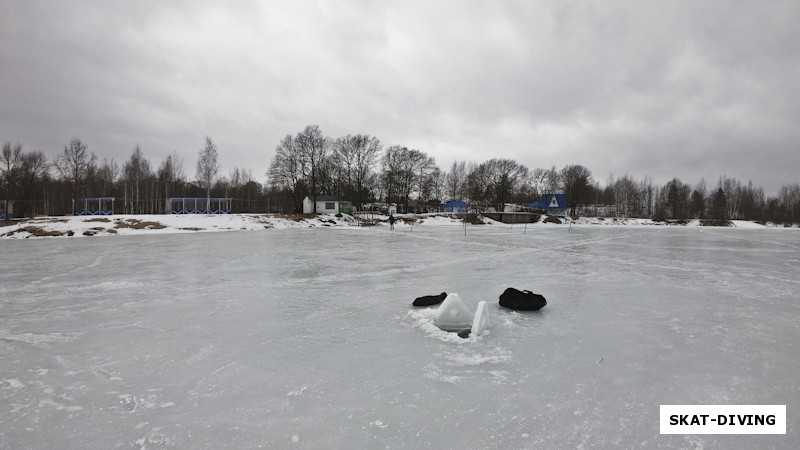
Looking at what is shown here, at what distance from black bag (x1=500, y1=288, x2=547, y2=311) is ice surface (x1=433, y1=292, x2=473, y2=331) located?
1.32m

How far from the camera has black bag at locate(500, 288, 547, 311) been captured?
6.42 m

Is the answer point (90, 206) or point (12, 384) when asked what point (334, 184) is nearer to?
point (90, 206)

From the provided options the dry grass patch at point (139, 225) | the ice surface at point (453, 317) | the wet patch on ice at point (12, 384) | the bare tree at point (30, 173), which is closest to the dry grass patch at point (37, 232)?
the dry grass patch at point (139, 225)

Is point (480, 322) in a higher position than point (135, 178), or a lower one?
lower

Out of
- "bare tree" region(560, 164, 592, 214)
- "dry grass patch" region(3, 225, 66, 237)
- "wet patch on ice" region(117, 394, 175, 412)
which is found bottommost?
"dry grass patch" region(3, 225, 66, 237)

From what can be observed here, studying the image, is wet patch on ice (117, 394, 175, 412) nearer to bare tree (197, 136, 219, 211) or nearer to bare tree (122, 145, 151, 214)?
bare tree (197, 136, 219, 211)

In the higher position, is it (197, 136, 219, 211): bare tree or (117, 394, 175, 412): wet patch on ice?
(197, 136, 219, 211): bare tree

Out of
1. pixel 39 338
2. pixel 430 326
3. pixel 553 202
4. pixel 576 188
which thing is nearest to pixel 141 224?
pixel 39 338

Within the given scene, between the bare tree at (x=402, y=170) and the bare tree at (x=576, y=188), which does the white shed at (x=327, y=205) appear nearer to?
the bare tree at (x=402, y=170)

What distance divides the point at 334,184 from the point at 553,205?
37.9 meters

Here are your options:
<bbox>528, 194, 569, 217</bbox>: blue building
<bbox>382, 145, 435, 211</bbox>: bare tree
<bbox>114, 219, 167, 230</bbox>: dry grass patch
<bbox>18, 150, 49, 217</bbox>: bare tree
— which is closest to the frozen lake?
<bbox>114, 219, 167, 230</bbox>: dry grass patch

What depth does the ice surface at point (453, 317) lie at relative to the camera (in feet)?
17.7

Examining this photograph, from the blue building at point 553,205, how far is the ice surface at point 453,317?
66.2 metres

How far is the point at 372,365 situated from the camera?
401 cm
